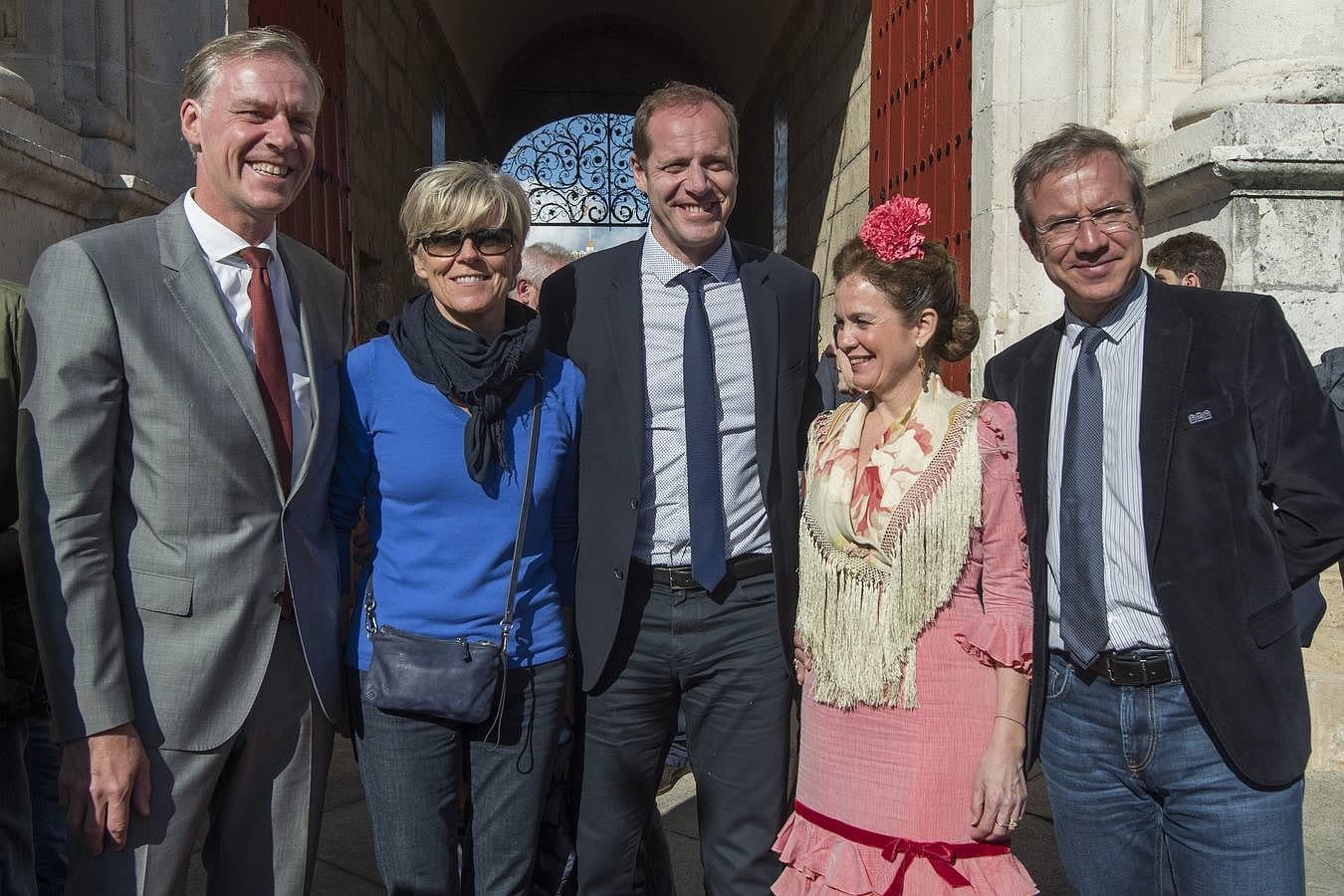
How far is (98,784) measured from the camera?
1.93m

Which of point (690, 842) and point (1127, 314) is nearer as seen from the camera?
point (1127, 314)

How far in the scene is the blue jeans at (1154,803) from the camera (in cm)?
197

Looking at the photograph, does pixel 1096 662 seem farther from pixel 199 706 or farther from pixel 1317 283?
pixel 1317 283

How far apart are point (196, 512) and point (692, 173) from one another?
4.32 ft

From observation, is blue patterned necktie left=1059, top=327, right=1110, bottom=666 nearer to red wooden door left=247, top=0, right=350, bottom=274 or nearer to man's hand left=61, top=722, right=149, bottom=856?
man's hand left=61, top=722, right=149, bottom=856

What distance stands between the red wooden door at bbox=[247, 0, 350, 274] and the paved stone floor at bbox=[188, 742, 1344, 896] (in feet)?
9.74

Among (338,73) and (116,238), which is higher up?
(338,73)

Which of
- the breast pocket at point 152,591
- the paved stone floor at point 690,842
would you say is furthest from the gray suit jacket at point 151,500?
the paved stone floor at point 690,842

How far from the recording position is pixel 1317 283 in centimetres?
420

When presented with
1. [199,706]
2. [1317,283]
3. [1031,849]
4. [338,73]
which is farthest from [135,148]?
[1317,283]

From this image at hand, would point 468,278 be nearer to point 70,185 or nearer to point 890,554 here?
point 890,554

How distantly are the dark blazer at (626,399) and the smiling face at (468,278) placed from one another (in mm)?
316

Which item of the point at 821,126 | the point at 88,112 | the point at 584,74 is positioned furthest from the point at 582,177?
the point at 88,112

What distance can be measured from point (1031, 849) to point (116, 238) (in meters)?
3.30
